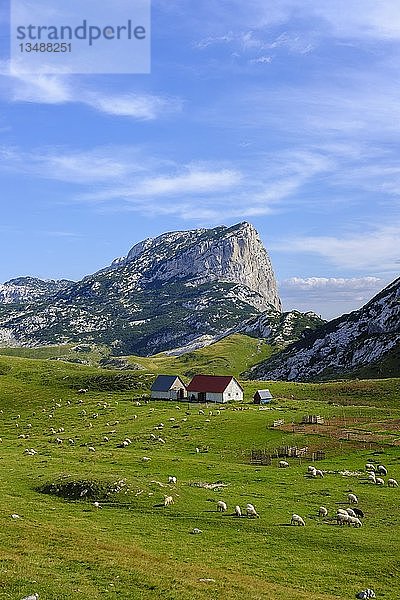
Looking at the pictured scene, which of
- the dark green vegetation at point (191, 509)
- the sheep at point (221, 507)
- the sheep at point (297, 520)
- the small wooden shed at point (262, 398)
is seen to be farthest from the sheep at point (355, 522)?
the small wooden shed at point (262, 398)

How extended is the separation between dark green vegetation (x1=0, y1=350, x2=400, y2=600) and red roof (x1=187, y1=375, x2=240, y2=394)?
1735cm

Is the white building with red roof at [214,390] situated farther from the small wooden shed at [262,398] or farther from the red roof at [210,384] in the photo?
the small wooden shed at [262,398]

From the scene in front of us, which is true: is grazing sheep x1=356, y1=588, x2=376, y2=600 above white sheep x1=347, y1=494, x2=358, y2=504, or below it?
above

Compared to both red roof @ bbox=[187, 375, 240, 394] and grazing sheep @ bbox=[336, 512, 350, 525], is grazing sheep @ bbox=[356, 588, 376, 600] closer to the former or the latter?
grazing sheep @ bbox=[336, 512, 350, 525]

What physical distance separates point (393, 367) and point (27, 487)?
14684 centimetres

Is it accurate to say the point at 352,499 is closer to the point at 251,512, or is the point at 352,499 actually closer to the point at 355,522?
the point at 355,522

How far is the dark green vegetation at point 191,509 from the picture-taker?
27.7m

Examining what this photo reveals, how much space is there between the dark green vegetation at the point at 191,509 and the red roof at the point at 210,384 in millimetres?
17346

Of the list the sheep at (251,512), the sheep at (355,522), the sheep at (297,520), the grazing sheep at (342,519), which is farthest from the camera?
the sheep at (251,512)

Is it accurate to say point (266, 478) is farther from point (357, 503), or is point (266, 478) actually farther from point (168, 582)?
point (168, 582)

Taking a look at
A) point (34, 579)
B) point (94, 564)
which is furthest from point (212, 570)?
point (34, 579)

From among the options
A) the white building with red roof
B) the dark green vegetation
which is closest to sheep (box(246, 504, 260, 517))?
the dark green vegetation

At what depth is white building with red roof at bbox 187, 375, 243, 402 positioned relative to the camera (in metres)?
122

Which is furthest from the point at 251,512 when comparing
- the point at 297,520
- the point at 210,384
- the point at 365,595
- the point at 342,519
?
the point at 210,384
